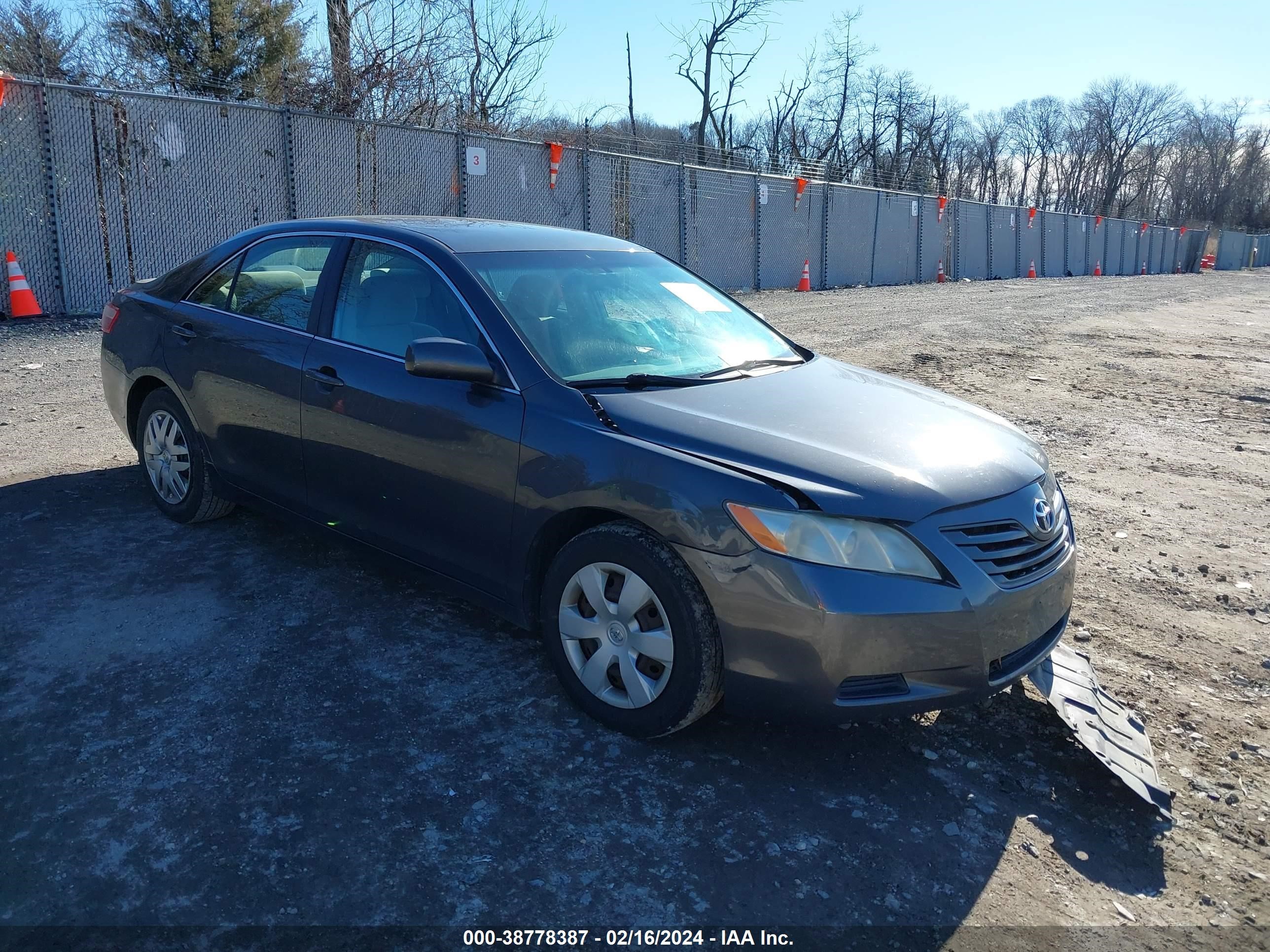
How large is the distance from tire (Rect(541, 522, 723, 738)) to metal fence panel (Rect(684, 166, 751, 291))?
16.9 m

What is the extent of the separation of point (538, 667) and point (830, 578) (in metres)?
1.32

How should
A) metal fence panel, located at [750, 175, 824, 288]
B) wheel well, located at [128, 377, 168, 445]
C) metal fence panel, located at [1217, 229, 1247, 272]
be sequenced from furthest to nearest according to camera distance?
metal fence panel, located at [1217, 229, 1247, 272], metal fence panel, located at [750, 175, 824, 288], wheel well, located at [128, 377, 168, 445]

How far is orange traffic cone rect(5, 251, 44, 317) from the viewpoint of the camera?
1083cm

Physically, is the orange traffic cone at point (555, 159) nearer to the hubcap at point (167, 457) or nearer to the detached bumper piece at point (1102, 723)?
the hubcap at point (167, 457)

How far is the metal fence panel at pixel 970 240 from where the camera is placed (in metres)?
33.3

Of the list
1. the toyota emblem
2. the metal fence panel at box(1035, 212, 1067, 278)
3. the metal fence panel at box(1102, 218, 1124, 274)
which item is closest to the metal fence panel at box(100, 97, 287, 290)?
the toyota emblem

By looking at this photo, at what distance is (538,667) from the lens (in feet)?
11.6

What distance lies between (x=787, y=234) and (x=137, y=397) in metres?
19.8

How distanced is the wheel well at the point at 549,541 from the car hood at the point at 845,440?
0.31 metres

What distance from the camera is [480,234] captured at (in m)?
4.07

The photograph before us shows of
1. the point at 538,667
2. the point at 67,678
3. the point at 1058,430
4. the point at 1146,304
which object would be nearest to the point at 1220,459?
the point at 1058,430

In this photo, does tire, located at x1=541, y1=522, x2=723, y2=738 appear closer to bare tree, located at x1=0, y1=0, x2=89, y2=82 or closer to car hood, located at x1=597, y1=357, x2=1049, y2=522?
car hood, located at x1=597, y1=357, x2=1049, y2=522

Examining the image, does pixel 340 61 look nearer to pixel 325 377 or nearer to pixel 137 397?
pixel 137 397

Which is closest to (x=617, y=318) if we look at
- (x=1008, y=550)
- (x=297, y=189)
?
(x=1008, y=550)
